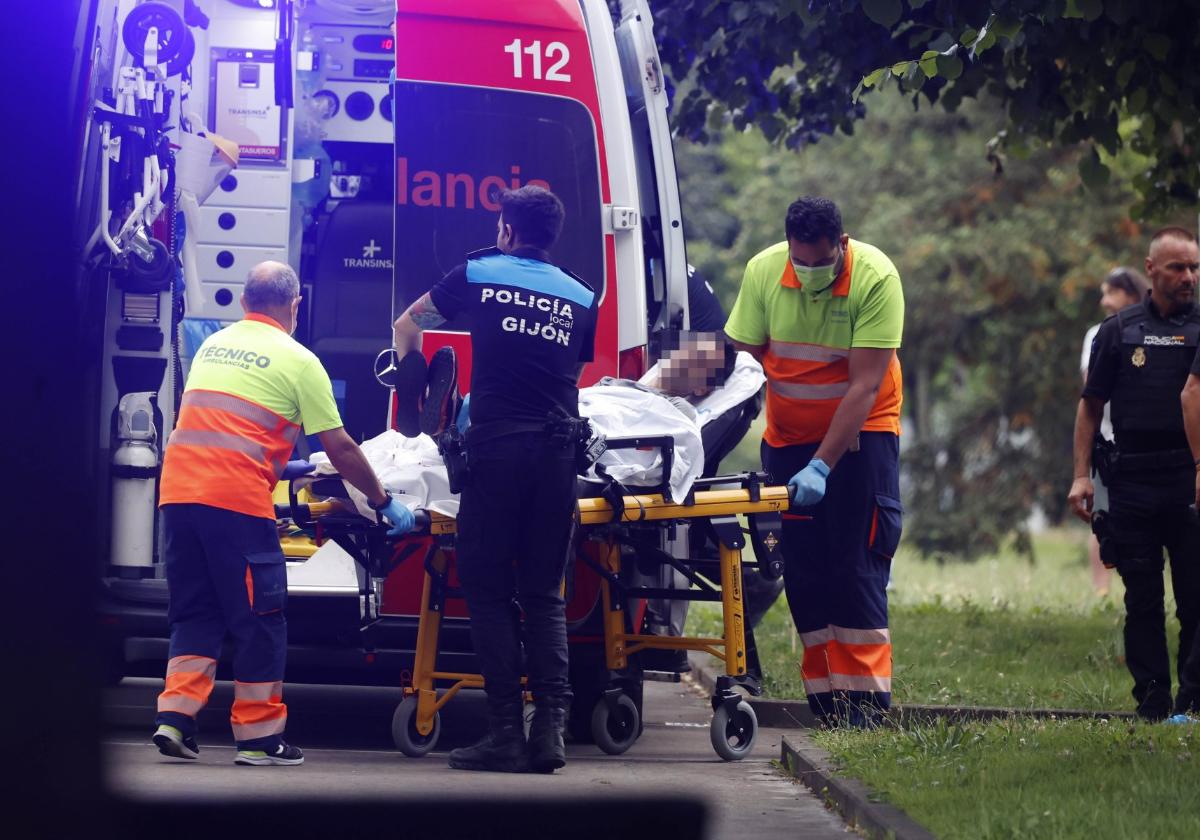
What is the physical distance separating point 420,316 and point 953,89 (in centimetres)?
409

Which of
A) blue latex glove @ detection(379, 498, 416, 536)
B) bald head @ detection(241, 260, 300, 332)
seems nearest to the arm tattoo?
bald head @ detection(241, 260, 300, 332)

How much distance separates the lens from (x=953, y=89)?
32.4ft

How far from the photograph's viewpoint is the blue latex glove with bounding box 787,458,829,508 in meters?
6.80

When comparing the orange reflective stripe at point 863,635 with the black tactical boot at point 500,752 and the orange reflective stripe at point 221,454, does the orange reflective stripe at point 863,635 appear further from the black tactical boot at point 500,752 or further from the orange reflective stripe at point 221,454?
the orange reflective stripe at point 221,454

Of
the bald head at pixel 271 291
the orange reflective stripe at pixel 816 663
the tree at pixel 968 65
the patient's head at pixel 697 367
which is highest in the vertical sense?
the tree at pixel 968 65

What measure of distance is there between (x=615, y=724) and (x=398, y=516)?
124 cm

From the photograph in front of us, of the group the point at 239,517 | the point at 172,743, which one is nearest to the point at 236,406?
the point at 239,517

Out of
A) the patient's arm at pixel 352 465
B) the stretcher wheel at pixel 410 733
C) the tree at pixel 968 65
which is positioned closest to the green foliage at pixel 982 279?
the tree at pixel 968 65

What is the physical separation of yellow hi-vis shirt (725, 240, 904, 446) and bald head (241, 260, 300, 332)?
1596mm

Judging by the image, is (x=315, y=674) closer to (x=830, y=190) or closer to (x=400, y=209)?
(x=400, y=209)

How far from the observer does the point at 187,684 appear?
21.2ft

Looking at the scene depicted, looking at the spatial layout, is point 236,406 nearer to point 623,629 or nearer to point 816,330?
point 623,629

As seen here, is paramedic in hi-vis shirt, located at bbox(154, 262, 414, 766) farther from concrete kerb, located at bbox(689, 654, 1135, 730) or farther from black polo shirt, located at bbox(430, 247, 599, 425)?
concrete kerb, located at bbox(689, 654, 1135, 730)

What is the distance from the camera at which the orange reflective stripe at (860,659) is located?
278 inches
